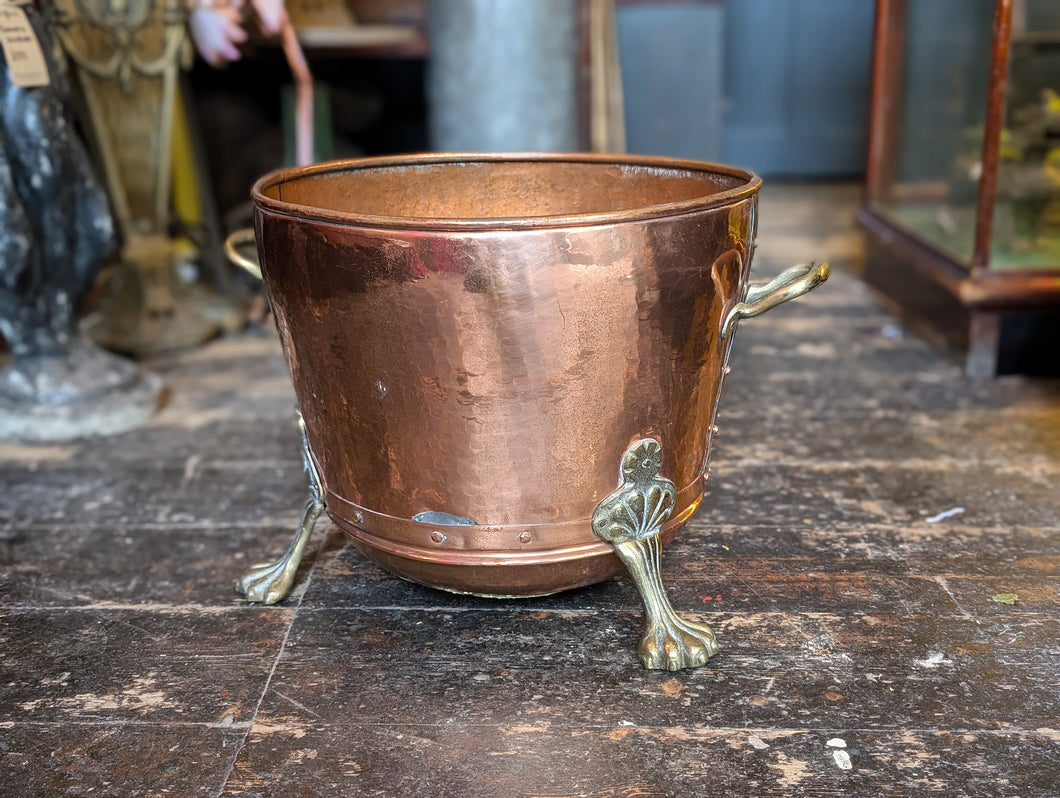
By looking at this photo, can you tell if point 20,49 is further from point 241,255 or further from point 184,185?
point 184,185

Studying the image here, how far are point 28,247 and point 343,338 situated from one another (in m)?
1.22

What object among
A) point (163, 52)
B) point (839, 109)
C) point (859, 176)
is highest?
point (163, 52)

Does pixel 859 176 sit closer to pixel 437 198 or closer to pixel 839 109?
pixel 839 109

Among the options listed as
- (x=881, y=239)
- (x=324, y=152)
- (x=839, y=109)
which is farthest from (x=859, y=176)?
(x=324, y=152)

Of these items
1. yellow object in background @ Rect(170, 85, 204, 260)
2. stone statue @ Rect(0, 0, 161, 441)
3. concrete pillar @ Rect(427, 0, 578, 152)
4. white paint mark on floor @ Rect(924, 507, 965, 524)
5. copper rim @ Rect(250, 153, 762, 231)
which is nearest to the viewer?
copper rim @ Rect(250, 153, 762, 231)

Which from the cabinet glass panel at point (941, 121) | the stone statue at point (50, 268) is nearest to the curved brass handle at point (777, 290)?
the cabinet glass panel at point (941, 121)

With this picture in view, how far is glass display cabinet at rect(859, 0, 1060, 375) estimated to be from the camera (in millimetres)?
2324

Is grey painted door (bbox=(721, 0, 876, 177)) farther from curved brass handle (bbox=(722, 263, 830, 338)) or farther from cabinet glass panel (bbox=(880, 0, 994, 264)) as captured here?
curved brass handle (bbox=(722, 263, 830, 338))

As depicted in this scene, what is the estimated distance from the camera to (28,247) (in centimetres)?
206

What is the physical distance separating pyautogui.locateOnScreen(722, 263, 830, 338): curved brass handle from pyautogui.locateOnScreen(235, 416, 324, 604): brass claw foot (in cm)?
63

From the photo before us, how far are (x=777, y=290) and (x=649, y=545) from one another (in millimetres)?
369

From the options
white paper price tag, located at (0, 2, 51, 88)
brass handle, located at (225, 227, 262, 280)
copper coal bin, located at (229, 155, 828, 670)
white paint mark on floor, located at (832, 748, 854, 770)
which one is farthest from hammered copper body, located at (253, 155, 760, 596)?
white paper price tag, located at (0, 2, 51, 88)

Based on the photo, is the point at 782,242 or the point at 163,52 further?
the point at 782,242

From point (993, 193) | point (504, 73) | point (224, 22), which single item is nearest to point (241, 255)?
point (224, 22)
